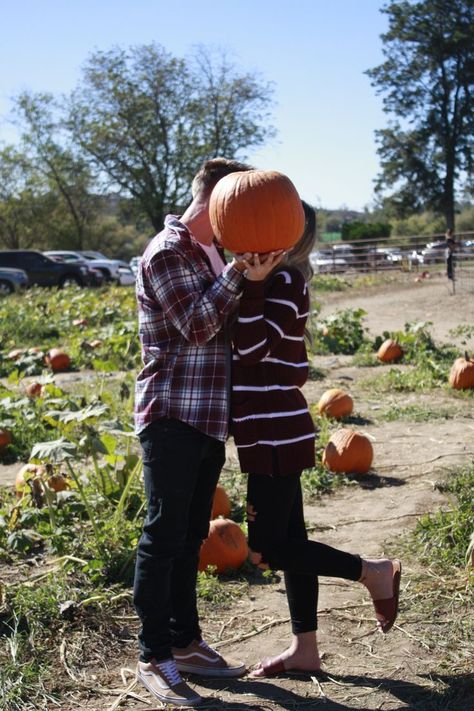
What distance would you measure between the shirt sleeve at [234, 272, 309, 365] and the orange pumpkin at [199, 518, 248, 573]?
1.59 m

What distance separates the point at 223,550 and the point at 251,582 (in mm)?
197

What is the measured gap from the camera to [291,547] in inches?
119

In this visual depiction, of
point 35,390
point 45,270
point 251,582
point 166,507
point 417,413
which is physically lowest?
point 251,582

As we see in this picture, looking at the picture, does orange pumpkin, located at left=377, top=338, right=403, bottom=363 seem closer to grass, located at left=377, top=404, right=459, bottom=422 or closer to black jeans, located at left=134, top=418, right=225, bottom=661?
grass, located at left=377, top=404, right=459, bottom=422

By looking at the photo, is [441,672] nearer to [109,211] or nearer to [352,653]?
[352,653]

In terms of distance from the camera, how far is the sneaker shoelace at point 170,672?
3.05 m

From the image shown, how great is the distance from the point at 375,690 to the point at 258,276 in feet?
4.90

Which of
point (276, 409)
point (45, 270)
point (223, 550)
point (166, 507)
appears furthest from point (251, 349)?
point (45, 270)

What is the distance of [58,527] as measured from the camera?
455cm

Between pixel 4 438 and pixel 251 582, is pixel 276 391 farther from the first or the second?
pixel 4 438

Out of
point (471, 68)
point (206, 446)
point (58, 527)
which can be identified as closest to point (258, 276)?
point (206, 446)

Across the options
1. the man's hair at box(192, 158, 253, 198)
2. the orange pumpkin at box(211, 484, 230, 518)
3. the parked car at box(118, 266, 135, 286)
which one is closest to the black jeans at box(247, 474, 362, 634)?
the man's hair at box(192, 158, 253, 198)

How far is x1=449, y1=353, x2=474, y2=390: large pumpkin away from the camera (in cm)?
795

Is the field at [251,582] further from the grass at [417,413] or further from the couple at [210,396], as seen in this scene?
the couple at [210,396]
